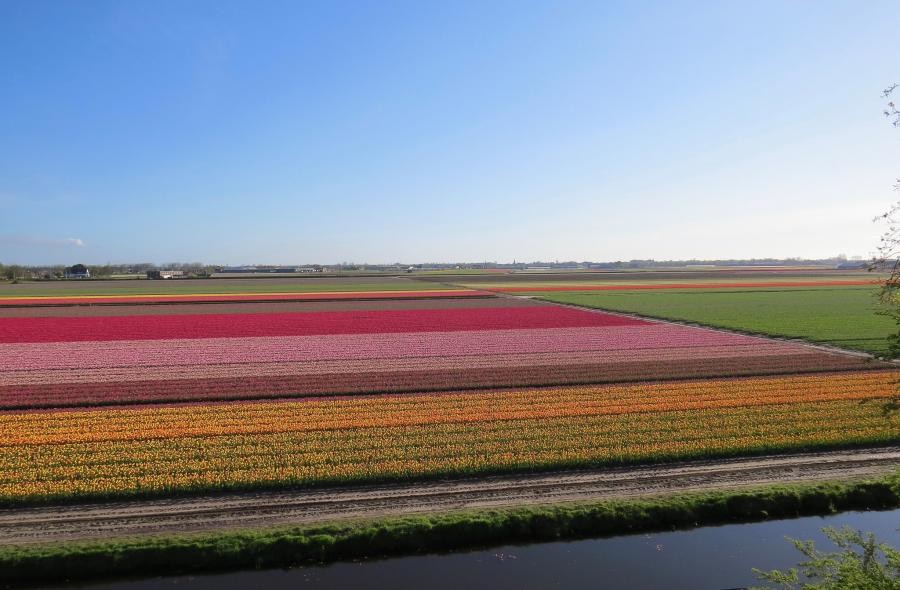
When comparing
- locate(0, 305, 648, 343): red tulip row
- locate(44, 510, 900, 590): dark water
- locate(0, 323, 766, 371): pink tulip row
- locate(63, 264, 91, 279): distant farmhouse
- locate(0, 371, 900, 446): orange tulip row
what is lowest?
locate(44, 510, 900, 590): dark water

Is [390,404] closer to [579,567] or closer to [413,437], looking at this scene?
[413,437]

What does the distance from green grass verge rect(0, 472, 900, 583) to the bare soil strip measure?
20.9 inches

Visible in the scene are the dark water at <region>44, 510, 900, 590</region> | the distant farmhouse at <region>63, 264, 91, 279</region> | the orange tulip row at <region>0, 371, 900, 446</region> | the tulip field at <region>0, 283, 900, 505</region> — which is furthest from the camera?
the distant farmhouse at <region>63, 264, 91, 279</region>

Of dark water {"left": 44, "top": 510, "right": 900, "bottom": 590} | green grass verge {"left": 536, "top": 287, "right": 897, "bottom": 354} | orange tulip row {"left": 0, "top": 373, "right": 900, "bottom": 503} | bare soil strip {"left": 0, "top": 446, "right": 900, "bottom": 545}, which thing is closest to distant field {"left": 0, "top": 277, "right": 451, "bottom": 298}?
green grass verge {"left": 536, "top": 287, "right": 897, "bottom": 354}

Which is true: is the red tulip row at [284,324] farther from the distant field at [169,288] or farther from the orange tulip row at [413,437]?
the distant field at [169,288]

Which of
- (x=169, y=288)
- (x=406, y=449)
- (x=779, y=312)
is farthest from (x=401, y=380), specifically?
(x=169, y=288)

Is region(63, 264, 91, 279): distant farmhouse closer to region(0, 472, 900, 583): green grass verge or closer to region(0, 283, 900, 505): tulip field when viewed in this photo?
region(0, 283, 900, 505): tulip field

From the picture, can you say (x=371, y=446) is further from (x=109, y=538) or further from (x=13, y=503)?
(x=13, y=503)

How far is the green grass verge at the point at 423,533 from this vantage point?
1021 centimetres

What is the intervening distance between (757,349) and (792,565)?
23.2m

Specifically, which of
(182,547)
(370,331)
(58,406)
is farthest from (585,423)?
(370,331)

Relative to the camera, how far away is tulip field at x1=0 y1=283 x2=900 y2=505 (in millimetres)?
14266

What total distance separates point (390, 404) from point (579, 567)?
34.6 feet

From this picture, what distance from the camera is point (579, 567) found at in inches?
416
